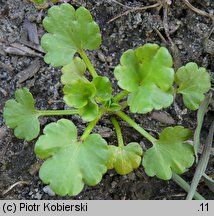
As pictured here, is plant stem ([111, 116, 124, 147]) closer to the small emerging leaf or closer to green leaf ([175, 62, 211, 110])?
the small emerging leaf

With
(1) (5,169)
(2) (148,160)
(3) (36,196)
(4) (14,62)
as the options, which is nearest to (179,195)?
(2) (148,160)

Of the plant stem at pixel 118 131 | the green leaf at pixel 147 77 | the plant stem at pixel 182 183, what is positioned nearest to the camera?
the green leaf at pixel 147 77

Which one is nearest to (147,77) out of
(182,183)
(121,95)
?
(121,95)

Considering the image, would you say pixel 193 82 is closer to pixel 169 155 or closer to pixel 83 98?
pixel 169 155

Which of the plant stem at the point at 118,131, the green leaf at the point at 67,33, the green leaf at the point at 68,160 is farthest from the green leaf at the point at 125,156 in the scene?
the green leaf at the point at 67,33

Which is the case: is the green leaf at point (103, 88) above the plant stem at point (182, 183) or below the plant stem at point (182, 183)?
above

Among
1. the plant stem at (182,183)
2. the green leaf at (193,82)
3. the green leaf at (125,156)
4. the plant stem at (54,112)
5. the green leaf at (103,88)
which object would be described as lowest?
the plant stem at (182,183)

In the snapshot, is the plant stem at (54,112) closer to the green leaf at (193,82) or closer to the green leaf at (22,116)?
the green leaf at (22,116)

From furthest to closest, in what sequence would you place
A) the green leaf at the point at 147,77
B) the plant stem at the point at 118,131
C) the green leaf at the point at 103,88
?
→ the plant stem at the point at 118,131 < the green leaf at the point at 103,88 < the green leaf at the point at 147,77

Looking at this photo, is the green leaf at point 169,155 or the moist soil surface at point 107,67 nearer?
the green leaf at point 169,155
